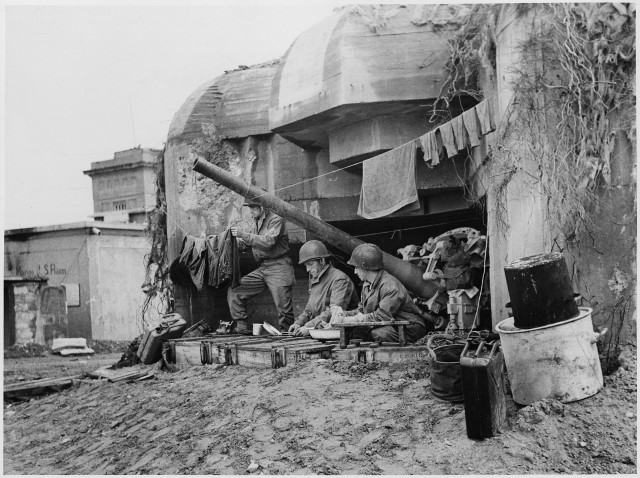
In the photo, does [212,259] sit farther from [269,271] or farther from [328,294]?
[328,294]

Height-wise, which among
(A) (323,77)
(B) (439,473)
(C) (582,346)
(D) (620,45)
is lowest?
(B) (439,473)

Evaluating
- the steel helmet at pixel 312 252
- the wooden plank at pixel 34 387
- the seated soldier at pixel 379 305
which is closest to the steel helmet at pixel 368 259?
the seated soldier at pixel 379 305

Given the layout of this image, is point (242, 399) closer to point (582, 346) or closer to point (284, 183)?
point (582, 346)

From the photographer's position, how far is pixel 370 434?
6.15 m

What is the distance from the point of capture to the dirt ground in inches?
219

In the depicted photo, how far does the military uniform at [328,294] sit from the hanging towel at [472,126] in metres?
2.63

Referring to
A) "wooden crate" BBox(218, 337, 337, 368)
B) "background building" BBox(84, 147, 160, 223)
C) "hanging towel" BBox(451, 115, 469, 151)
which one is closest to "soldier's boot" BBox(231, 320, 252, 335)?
"wooden crate" BBox(218, 337, 337, 368)

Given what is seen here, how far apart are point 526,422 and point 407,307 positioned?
351cm

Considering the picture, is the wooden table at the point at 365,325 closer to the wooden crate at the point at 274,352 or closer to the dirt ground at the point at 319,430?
the wooden crate at the point at 274,352

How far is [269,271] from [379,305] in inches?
138

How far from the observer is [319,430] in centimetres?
642

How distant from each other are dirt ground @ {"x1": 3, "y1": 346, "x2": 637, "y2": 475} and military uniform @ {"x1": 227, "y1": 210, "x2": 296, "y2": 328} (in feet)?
8.90

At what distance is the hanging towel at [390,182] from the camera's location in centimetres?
1013

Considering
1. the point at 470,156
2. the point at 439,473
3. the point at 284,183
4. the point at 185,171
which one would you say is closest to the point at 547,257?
the point at 439,473
